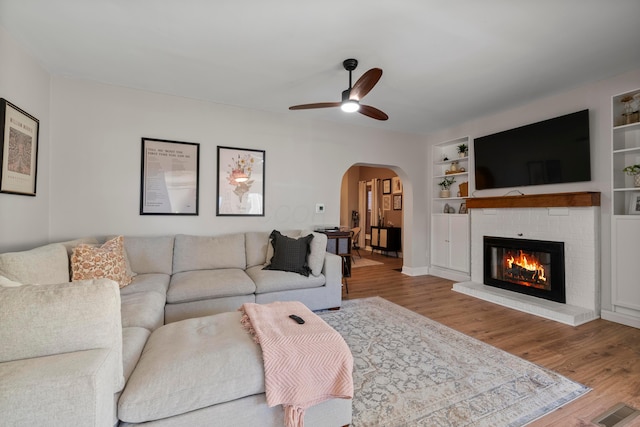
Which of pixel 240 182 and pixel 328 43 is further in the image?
pixel 240 182

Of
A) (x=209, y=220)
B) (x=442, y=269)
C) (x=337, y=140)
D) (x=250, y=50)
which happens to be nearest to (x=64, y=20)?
(x=250, y=50)

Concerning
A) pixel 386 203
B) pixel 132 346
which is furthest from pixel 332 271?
pixel 386 203

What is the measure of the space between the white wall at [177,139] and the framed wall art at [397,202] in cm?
270

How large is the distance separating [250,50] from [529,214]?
377 cm

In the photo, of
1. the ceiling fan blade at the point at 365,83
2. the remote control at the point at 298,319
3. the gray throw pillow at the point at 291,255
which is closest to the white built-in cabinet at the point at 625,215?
the ceiling fan blade at the point at 365,83

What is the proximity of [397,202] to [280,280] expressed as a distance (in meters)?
5.30

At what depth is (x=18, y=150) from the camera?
238 centimetres

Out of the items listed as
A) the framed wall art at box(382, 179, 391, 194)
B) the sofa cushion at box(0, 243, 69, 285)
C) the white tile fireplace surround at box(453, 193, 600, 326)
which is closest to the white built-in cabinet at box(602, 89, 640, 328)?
the white tile fireplace surround at box(453, 193, 600, 326)

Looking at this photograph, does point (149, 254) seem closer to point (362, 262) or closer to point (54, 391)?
point (54, 391)

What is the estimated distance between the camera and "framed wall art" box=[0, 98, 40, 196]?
7.15ft

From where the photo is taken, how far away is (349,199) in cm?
A: 872

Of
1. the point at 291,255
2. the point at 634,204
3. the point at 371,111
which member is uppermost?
the point at 371,111

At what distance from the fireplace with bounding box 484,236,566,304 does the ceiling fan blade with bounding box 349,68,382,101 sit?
9.44ft

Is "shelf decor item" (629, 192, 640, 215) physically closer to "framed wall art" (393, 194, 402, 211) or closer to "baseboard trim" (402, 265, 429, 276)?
"baseboard trim" (402, 265, 429, 276)
